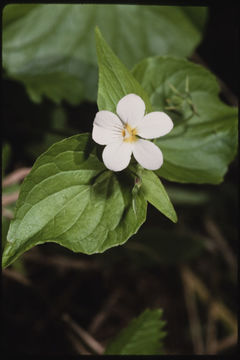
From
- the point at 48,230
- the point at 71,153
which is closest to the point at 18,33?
the point at 71,153

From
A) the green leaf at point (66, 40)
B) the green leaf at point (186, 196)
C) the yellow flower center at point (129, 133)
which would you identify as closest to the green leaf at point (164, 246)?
the green leaf at point (186, 196)

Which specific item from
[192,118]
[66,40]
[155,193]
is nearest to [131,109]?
[155,193]

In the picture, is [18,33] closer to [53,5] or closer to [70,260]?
[53,5]

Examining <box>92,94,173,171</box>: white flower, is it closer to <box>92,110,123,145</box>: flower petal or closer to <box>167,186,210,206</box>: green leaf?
<box>92,110,123,145</box>: flower petal

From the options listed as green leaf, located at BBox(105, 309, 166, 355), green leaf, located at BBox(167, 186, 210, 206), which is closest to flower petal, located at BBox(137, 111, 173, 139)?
green leaf, located at BBox(105, 309, 166, 355)

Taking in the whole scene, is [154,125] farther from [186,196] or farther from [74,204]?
[186,196]

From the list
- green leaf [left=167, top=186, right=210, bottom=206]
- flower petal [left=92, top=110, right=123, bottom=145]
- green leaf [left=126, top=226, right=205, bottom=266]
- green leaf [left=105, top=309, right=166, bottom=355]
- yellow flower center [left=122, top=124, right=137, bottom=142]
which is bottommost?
green leaf [left=126, top=226, right=205, bottom=266]
